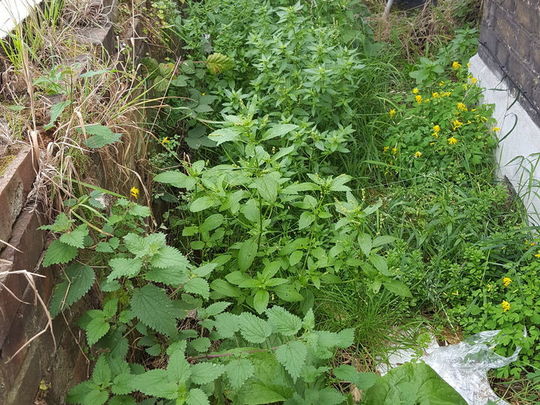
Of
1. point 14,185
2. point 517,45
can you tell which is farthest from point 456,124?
point 14,185

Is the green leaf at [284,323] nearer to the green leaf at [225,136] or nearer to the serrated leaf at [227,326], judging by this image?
the serrated leaf at [227,326]

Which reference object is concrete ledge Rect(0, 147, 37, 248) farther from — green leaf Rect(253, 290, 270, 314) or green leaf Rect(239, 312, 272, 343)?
green leaf Rect(253, 290, 270, 314)

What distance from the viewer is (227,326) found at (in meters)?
2.09

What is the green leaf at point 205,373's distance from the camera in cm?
186

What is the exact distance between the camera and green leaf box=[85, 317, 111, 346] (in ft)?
6.37

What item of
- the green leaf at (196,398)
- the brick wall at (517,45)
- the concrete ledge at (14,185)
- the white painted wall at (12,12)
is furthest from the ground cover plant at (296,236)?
the white painted wall at (12,12)

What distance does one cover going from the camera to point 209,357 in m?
2.23

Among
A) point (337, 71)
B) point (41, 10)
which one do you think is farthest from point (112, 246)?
point (337, 71)

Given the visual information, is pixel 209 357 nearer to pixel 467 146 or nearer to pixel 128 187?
pixel 128 187

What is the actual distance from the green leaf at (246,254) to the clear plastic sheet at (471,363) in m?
0.94

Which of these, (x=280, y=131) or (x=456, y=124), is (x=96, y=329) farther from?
(x=456, y=124)

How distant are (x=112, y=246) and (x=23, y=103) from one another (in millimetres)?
836

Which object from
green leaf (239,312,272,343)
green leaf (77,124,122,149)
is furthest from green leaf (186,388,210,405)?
green leaf (77,124,122,149)

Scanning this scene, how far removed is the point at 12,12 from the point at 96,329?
169 centimetres
